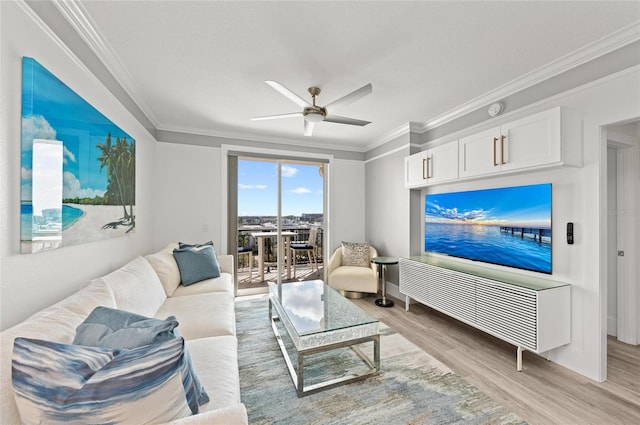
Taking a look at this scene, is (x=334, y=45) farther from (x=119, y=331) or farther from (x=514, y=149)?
(x=119, y=331)

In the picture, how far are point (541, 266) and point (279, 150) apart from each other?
3724 mm

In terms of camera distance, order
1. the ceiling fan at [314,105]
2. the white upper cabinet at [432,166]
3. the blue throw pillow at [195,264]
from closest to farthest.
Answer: the ceiling fan at [314,105], the blue throw pillow at [195,264], the white upper cabinet at [432,166]

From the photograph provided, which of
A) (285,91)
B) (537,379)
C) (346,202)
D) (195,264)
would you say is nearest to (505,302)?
(537,379)

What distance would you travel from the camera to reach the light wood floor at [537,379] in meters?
1.72

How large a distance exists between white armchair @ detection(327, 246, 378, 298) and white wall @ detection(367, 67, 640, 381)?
2.11 meters

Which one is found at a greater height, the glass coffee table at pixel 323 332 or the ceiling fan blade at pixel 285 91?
the ceiling fan blade at pixel 285 91

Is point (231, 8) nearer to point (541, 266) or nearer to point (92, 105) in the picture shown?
point (92, 105)

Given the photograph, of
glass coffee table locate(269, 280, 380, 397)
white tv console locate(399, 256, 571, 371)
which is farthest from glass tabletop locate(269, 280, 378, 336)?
white tv console locate(399, 256, 571, 371)

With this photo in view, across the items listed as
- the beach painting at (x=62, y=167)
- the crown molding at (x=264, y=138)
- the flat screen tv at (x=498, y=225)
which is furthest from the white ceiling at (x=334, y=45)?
the flat screen tv at (x=498, y=225)

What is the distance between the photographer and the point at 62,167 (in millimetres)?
1521

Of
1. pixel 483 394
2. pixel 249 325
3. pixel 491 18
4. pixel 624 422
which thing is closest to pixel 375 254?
pixel 249 325

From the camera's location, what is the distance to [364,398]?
6.07 feet

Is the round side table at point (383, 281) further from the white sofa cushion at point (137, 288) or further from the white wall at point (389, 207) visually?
the white sofa cushion at point (137, 288)

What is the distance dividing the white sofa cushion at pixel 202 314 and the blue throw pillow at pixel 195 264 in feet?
1.28
